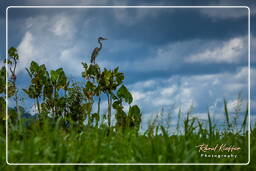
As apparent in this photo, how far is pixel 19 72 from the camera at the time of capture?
4262 millimetres

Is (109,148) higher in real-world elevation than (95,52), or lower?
lower

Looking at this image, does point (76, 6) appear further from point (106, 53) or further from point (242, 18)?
point (242, 18)

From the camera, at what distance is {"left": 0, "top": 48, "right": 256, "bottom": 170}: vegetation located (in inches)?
127

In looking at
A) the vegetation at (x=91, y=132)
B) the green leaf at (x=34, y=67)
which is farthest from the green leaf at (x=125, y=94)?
the green leaf at (x=34, y=67)

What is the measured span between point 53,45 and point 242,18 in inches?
65.2

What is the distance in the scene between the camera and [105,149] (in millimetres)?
3385

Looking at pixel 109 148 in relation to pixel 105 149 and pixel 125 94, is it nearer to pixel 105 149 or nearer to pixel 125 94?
pixel 105 149

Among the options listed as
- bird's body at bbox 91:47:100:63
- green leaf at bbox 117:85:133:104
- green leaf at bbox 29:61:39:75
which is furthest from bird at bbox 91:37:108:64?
green leaf at bbox 29:61:39:75

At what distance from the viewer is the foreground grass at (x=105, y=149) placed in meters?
3.17

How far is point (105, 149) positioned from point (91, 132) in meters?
0.42

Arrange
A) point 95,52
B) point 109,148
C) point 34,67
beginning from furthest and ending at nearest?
point 34,67 < point 95,52 < point 109,148

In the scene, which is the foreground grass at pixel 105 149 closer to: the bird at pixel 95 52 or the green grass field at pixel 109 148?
the green grass field at pixel 109 148

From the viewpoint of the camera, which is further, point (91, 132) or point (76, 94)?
point (76, 94)

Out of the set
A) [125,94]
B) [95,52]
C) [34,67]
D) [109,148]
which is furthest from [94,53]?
[109,148]
